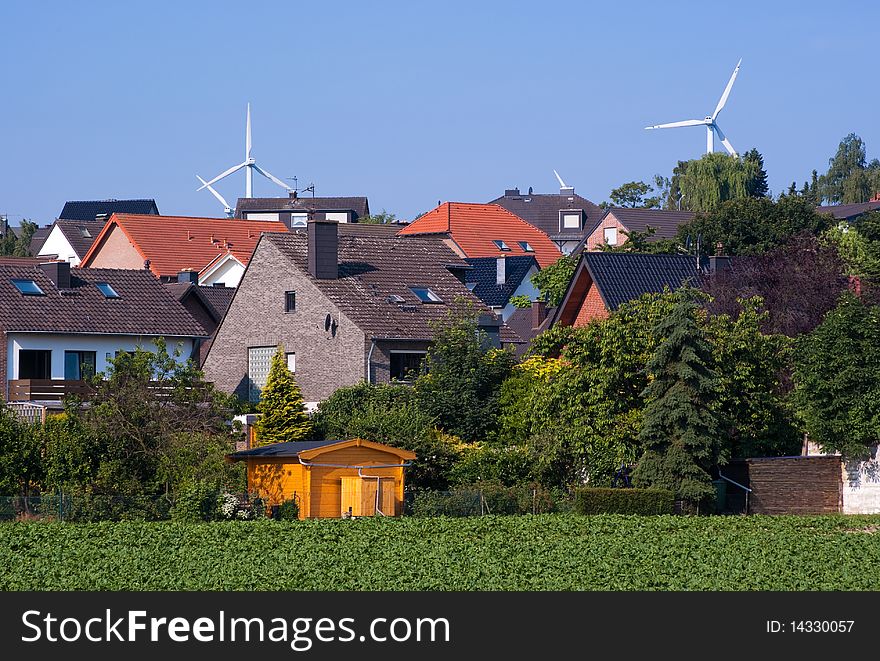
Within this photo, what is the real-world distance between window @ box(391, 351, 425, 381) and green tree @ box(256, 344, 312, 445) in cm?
804

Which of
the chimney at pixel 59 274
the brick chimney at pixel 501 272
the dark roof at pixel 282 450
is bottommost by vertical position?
the dark roof at pixel 282 450

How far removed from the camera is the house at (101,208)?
Result: 166625mm

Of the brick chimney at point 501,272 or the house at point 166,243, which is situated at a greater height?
the house at point 166,243

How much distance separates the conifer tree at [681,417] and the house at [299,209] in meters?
99.2

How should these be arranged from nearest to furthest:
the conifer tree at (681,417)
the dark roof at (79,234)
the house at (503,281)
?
the conifer tree at (681,417)
the house at (503,281)
the dark roof at (79,234)

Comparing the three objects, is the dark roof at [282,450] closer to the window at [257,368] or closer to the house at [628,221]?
the window at [257,368]

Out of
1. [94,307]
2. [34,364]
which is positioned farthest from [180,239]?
[34,364]

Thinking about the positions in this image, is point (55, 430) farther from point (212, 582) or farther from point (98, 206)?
point (98, 206)

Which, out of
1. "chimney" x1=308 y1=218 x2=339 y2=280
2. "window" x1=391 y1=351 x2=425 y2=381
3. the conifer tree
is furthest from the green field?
"chimney" x1=308 y1=218 x2=339 y2=280

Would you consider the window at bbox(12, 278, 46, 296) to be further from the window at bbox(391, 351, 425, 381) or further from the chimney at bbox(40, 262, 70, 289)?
the window at bbox(391, 351, 425, 381)

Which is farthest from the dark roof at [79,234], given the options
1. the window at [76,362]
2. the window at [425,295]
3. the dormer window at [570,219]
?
the window at [425,295]

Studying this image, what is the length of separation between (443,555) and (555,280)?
43701mm

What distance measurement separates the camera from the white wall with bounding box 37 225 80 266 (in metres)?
117
